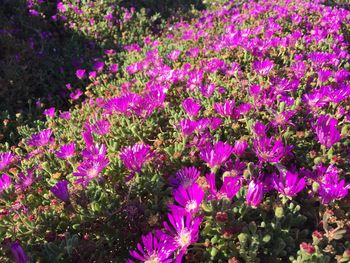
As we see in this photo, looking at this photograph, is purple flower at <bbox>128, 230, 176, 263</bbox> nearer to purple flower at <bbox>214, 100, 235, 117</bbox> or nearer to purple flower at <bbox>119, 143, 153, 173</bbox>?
purple flower at <bbox>119, 143, 153, 173</bbox>

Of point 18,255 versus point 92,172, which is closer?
point 18,255

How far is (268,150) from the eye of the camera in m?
2.02

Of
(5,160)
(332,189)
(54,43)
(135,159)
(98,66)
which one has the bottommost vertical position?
(332,189)

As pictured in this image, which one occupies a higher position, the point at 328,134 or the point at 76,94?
the point at 76,94

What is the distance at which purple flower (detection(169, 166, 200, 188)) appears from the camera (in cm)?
189

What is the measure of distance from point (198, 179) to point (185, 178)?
Answer: 0.08m

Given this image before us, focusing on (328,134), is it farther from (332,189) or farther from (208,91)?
(208,91)

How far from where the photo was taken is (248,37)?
4387 millimetres

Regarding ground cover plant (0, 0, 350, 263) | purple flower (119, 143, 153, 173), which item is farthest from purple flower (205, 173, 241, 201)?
purple flower (119, 143, 153, 173)

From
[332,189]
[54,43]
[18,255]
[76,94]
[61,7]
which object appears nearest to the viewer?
[18,255]

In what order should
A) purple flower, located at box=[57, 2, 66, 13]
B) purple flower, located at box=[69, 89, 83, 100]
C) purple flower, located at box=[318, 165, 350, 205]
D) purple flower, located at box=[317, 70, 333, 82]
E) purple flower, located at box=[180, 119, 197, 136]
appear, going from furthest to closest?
1. purple flower, located at box=[57, 2, 66, 13]
2. purple flower, located at box=[69, 89, 83, 100]
3. purple flower, located at box=[317, 70, 333, 82]
4. purple flower, located at box=[180, 119, 197, 136]
5. purple flower, located at box=[318, 165, 350, 205]

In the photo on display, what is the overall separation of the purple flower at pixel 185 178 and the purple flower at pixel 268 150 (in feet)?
1.27

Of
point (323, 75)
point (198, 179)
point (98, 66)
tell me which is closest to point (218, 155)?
point (198, 179)

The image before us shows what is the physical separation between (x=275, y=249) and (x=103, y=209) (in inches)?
35.6
